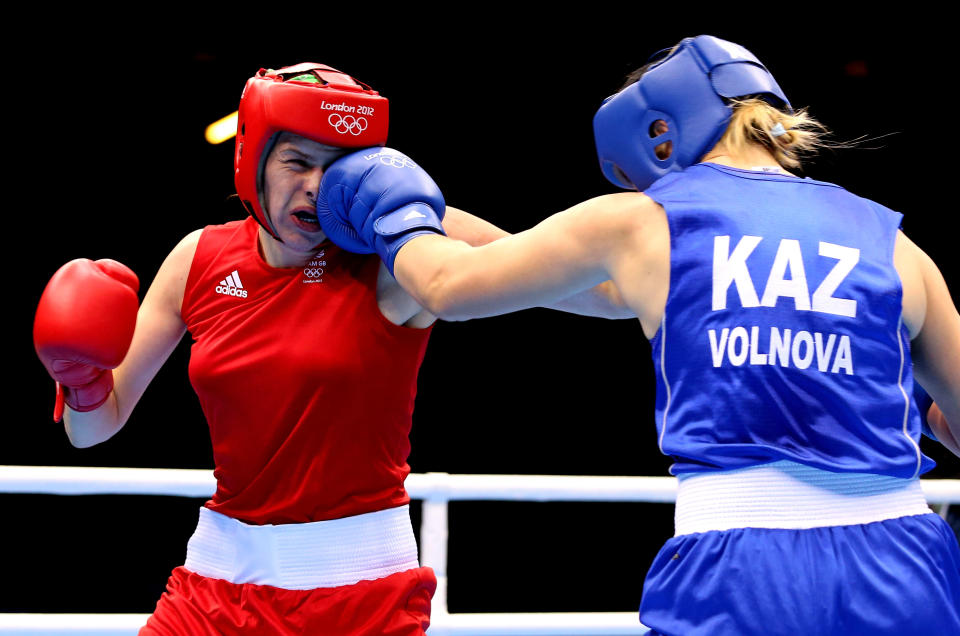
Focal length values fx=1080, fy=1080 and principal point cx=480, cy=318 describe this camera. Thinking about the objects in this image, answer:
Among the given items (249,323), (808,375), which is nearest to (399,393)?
(249,323)

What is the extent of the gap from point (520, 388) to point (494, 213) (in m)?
0.95

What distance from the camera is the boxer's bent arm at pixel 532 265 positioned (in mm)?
1573

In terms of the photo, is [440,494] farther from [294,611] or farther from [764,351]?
[764,351]

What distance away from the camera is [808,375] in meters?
1.46

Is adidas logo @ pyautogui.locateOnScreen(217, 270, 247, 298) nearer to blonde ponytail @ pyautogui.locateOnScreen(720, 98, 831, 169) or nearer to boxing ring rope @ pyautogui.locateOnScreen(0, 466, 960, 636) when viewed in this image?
boxing ring rope @ pyautogui.locateOnScreen(0, 466, 960, 636)

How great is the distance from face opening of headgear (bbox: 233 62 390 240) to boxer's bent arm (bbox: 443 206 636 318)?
8.8 inches

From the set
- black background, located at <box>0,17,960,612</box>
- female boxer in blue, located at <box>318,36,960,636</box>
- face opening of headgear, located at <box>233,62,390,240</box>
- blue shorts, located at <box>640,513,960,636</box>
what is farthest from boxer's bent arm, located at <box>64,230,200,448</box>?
black background, located at <box>0,17,960,612</box>

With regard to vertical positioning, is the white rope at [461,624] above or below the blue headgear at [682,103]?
below

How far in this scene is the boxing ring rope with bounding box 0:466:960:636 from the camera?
2719 mm

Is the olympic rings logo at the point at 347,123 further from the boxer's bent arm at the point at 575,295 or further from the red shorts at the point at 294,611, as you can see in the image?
the red shorts at the point at 294,611

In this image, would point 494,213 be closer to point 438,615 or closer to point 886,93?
point 886,93

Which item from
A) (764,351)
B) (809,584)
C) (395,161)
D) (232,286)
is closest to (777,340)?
(764,351)

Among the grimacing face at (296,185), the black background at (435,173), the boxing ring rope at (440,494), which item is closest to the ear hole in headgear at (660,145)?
the grimacing face at (296,185)

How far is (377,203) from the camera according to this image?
1.87 metres
